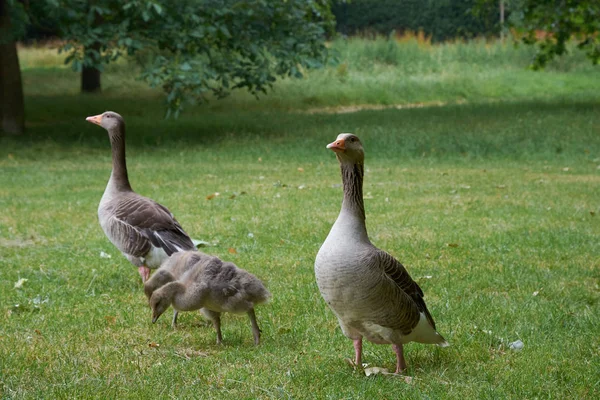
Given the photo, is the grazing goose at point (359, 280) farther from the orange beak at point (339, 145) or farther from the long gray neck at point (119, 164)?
the long gray neck at point (119, 164)

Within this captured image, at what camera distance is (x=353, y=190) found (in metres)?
4.44

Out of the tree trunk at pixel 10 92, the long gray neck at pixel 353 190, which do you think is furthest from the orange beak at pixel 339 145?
the tree trunk at pixel 10 92

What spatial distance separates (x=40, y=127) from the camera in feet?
70.0

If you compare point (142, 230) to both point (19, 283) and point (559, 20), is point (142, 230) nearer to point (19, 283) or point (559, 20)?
point (19, 283)

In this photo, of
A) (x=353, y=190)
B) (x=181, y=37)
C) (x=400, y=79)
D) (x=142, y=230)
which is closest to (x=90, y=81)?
(x=181, y=37)

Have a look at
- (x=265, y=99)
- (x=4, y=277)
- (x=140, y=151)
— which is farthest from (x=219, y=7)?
(x=4, y=277)

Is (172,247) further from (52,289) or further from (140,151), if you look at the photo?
(140,151)

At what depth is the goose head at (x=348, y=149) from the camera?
4.34 metres

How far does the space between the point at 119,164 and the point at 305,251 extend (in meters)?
2.07

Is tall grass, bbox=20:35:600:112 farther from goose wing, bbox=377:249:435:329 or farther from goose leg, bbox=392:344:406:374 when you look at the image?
goose leg, bbox=392:344:406:374

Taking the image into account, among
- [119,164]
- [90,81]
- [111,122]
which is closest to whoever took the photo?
[119,164]

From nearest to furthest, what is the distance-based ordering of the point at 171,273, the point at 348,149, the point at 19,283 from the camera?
the point at 348,149 < the point at 171,273 < the point at 19,283

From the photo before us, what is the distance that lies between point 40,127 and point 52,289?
1548cm

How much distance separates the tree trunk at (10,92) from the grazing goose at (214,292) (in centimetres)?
1539
